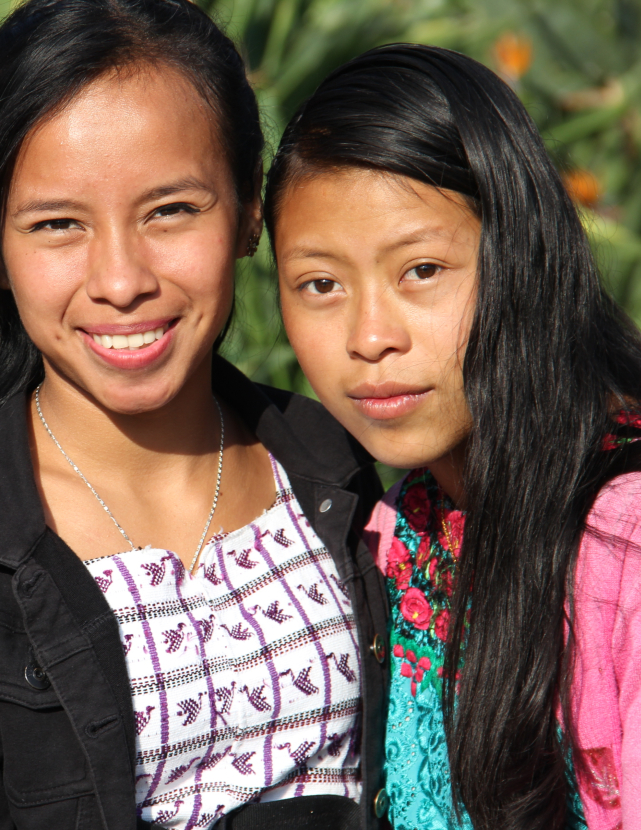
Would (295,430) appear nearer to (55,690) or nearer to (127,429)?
(127,429)

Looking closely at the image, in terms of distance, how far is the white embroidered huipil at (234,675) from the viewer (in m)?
1.61

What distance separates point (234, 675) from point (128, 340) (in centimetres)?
65

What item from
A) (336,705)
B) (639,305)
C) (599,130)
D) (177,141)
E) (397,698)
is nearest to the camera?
(177,141)

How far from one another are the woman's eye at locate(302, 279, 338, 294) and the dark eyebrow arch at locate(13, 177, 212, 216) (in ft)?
0.90

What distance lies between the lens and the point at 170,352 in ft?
5.70

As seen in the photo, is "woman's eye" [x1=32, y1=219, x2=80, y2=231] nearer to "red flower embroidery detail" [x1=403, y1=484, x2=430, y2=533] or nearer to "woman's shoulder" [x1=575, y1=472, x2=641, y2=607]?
"red flower embroidery detail" [x1=403, y1=484, x2=430, y2=533]

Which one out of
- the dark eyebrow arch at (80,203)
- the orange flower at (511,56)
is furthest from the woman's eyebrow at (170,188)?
the orange flower at (511,56)

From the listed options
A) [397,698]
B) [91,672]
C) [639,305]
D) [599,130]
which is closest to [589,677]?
[397,698]

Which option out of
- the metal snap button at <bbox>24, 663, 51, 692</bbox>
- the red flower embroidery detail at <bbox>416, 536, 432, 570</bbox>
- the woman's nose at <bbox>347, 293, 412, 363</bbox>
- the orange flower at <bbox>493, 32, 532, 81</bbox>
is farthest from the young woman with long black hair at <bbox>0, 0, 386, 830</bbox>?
the orange flower at <bbox>493, 32, 532, 81</bbox>

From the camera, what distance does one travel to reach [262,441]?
2.11 metres

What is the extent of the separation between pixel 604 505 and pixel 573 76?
179 inches

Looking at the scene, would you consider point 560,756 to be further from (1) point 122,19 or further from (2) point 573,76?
(2) point 573,76

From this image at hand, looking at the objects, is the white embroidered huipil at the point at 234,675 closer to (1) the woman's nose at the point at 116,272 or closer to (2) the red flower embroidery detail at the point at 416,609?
(2) the red flower embroidery detail at the point at 416,609

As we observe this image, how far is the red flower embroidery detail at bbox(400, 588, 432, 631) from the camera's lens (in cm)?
188
